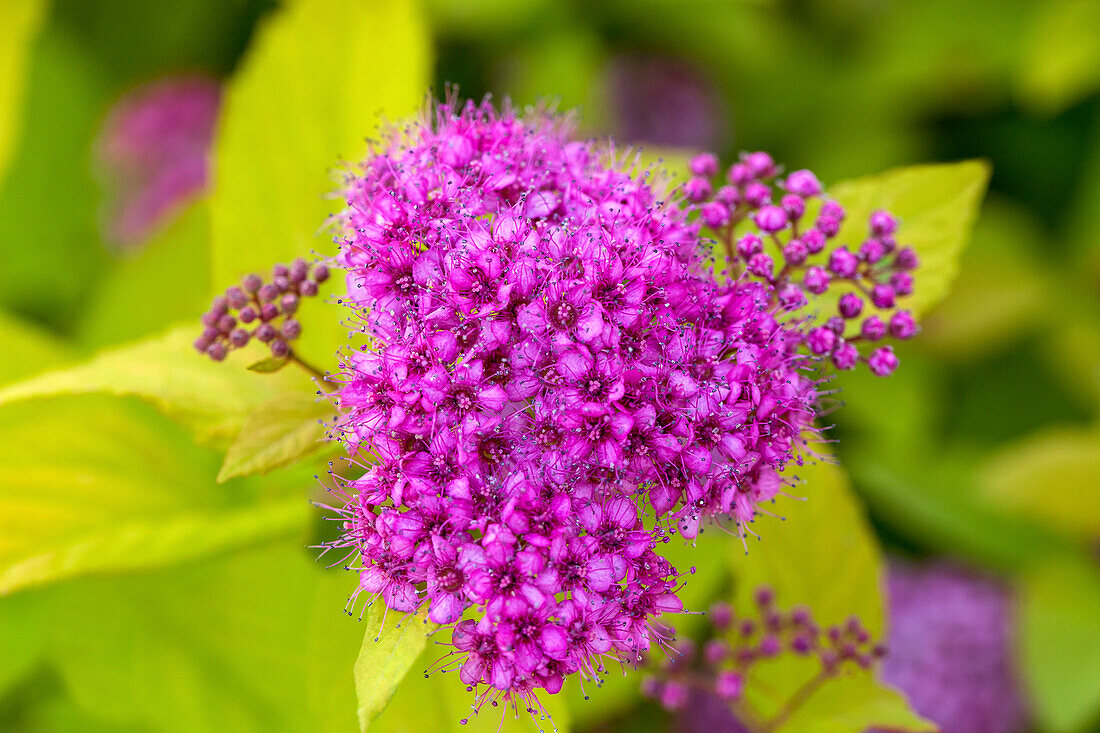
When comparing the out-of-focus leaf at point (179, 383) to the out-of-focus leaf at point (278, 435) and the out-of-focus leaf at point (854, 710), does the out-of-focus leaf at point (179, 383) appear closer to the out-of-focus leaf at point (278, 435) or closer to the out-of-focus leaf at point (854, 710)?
the out-of-focus leaf at point (278, 435)

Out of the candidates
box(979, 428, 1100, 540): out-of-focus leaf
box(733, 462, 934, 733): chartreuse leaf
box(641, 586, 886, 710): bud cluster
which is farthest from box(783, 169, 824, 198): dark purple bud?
box(979, 428, 1100, 540): out-of-focus leaf

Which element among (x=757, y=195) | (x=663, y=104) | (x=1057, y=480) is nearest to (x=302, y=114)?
(x=757, y=195)

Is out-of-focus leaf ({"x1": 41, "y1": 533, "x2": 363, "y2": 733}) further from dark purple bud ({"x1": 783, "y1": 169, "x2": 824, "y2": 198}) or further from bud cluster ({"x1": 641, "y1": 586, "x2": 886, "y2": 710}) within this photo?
dark purple bud ({"x1": 783, "y1": 169, "x2": 824, "y2": 198})

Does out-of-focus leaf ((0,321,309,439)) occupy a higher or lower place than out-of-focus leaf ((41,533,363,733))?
higher

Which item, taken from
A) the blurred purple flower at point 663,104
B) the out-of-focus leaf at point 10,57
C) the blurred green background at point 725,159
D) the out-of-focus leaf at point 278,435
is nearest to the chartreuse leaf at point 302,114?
the blurred green background at point 725,159

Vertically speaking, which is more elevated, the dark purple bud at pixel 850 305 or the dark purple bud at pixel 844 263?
the dark purple bud at pixel 844 263
